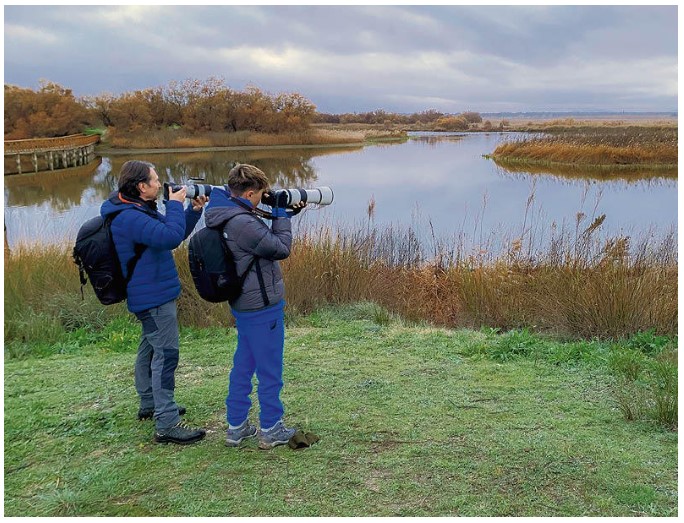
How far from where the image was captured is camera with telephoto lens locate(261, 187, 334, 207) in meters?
3.11

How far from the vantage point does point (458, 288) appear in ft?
23.2

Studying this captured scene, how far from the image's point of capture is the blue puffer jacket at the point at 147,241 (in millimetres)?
2943

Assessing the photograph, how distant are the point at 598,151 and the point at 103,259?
83.3 ft

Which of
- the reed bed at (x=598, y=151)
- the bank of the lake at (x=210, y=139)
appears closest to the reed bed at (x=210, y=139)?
the bank of the lake at (x=210, y=139)

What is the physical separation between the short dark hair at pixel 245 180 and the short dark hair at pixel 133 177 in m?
0.42

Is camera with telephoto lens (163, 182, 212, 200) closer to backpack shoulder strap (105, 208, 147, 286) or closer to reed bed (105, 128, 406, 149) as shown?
backpack shoulder strap (105, 208, 147, 286)

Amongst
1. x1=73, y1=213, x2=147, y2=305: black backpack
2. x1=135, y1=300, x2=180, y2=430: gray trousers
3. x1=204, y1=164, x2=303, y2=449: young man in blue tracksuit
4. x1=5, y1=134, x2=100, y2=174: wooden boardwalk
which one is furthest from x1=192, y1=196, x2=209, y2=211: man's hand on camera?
x1=5, y1=134, x2=100, y2=174: wooden boardwalk

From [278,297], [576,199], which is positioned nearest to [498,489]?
[278,297]

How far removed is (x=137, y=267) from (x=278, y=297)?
2.29 ft

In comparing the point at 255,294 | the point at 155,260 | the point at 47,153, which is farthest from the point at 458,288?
the point at 47,153

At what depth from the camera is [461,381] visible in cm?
407

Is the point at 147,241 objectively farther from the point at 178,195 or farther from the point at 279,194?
the point at 279,194

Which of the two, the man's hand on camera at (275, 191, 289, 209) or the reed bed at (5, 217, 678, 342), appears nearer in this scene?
the man's hand on camera at (275, 191, 289, 209)

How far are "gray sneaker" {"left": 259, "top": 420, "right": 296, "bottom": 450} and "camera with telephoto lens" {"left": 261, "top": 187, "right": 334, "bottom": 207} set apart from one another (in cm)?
110
